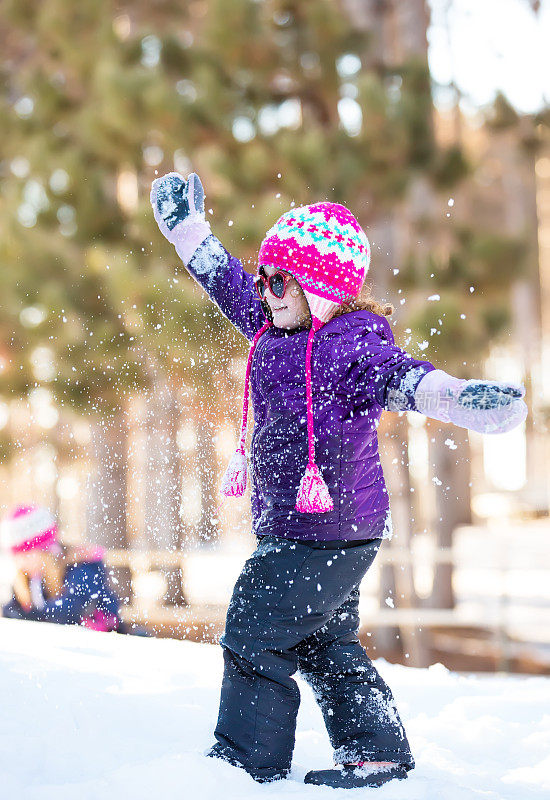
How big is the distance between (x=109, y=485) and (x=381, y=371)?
27.4 ft

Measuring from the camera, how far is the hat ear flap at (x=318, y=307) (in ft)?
6.43

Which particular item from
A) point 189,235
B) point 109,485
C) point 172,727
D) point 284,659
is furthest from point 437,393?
point 109,485

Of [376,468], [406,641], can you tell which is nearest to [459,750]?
[376,468]

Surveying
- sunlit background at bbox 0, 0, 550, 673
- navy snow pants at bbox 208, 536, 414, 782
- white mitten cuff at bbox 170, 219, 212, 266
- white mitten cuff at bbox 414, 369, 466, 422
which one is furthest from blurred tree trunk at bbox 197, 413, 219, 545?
white mitten cuff at bbox 414, 369, 466, 422

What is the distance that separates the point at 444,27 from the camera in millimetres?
14383

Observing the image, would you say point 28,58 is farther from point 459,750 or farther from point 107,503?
point 459,750

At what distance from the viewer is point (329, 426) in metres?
1.89

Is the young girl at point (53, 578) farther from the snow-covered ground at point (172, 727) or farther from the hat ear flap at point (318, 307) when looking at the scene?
the hat ear flap at point (318, 307)

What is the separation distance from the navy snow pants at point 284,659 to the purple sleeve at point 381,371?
1.12 ft

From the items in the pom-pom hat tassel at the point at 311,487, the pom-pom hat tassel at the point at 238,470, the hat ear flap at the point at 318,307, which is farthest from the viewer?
the pom-pom hat tassel at the point at 238,470

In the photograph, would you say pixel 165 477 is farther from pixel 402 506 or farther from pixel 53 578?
pixel 53 578

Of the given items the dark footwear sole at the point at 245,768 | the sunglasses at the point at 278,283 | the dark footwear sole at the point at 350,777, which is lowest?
the dark footwear sole at the point at 350,777

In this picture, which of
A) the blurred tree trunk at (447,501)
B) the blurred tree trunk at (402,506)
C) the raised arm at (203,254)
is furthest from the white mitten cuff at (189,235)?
the blurred tree trunk at (447,501)

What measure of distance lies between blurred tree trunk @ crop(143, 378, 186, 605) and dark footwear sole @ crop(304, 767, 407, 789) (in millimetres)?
6155
